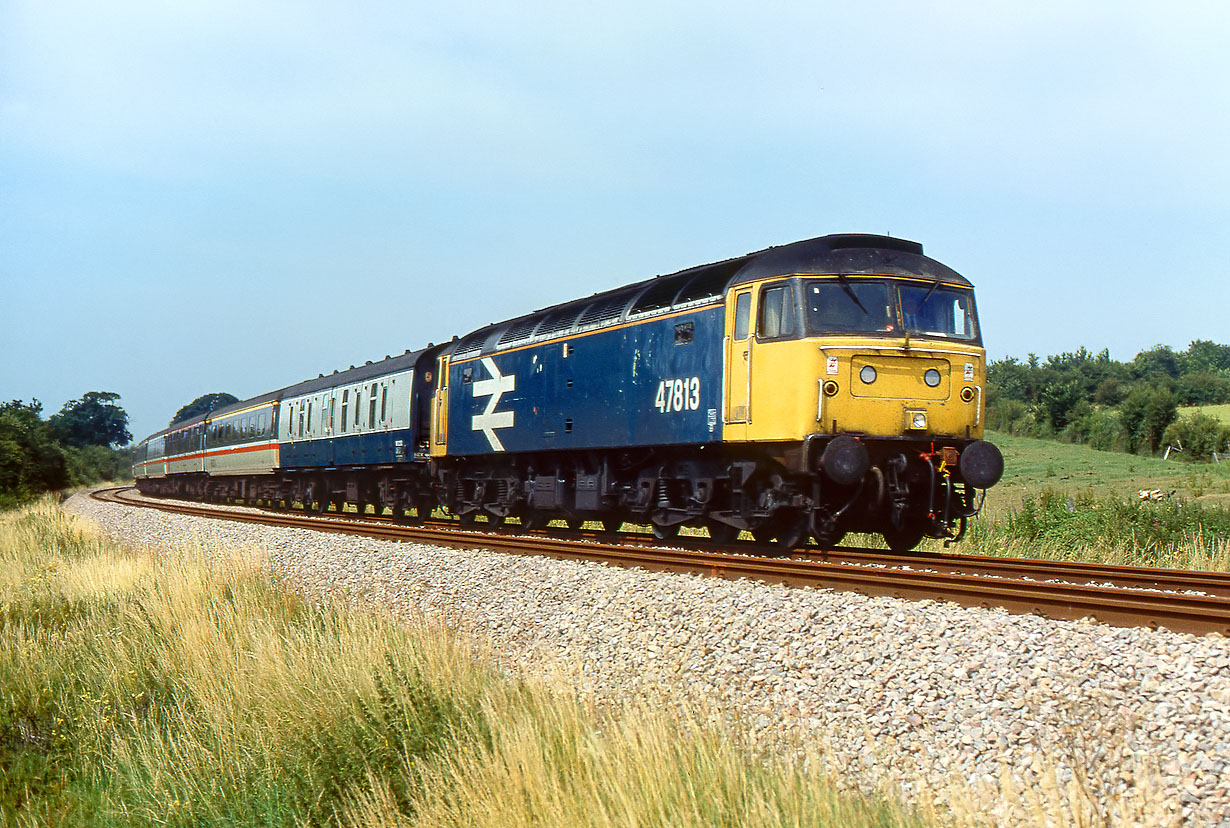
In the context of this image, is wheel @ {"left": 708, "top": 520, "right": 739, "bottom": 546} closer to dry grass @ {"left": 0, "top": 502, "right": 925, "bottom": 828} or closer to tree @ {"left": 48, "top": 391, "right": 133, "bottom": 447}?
dry grass @ {"left": 0, "top": 502, "right": 925, "bottom": 828}

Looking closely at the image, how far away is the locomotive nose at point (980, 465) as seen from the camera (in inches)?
445

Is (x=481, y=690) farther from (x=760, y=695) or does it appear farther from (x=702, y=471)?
(x=702, y=471)

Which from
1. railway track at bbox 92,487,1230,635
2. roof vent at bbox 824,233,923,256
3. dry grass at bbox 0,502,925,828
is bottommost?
dry grass at bbox 0,502,925,828

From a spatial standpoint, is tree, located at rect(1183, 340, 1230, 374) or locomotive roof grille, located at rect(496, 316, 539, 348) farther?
tree, located at rect(1183, 340, 1230, 374)

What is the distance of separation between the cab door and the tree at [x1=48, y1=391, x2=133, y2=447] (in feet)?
432

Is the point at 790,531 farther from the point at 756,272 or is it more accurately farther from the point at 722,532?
the point at 756,272

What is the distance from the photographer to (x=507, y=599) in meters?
9.96

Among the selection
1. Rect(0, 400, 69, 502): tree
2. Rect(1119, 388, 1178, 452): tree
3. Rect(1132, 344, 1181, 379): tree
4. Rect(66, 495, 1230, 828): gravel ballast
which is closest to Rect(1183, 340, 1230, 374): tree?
Rect(1132, 344, 1181, 379): tree

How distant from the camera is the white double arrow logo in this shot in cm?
1764

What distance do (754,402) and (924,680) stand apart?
244 inches

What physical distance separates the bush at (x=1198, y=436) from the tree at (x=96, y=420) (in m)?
114

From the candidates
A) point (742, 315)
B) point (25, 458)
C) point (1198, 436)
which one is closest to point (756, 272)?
point (742, 315)

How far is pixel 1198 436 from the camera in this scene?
204 feet

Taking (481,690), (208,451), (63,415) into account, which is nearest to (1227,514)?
(481,690)
